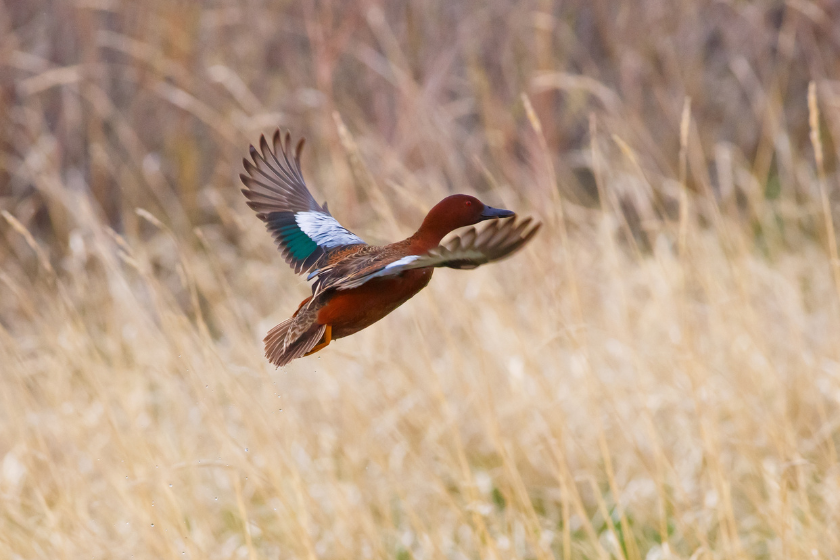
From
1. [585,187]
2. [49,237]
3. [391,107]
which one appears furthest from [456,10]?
[49,237]

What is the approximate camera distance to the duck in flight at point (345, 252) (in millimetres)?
470

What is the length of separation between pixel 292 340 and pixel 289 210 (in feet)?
0.70

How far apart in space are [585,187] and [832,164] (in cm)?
165

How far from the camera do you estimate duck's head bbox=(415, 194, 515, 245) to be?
0.58 metres

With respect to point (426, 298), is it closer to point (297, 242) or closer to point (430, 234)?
point (297, 242)

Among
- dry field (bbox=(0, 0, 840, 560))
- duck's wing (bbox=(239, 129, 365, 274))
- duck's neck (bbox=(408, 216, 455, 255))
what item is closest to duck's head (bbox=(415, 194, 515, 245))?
duck's neck (bbox=(408, 216, 455, 255))

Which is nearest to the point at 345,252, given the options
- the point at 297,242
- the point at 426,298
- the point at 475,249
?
the point at 297,242

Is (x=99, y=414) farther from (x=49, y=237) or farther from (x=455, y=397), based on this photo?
(x=49, y=237)

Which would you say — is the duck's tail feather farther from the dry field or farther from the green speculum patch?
the dry field

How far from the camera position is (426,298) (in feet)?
6.29

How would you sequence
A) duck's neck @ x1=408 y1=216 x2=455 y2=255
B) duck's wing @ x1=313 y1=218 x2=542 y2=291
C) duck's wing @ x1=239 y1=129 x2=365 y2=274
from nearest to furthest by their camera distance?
1. duck's wing @ x1=313 y1=218 x2=542 y2=291
2. duck's neck @ x1=408 y1=216 x2=455 y2=255
3. duck's wing @ x1=239 y1=129 x2=365 y2=274

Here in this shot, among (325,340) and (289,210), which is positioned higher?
(289,210)

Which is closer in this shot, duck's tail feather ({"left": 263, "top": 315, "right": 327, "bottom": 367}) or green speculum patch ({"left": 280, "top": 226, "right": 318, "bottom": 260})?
duck's tail feather ({"left": 263, "top": 315, "right": 327, "bottom": 367})

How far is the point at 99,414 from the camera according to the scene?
107 inches
